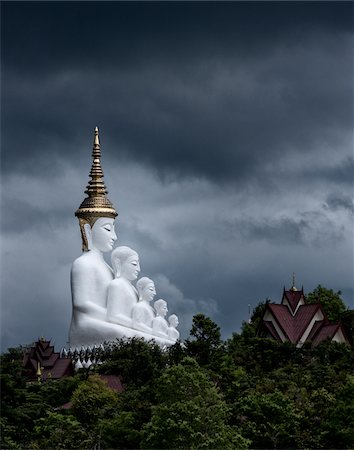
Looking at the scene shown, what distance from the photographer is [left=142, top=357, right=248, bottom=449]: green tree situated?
33438mm

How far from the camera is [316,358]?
44906 millimetres

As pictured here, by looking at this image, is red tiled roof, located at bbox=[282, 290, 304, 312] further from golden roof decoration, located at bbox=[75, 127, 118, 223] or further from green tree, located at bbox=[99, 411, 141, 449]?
green tree, located at bbox=[99, 411, 141, 449]

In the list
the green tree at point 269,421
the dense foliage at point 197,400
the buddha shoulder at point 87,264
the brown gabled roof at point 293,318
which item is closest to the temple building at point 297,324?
the brown gabled roof at point 293,318

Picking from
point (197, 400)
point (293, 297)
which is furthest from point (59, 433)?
point (293, 297)

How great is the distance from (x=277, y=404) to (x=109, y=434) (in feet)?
13.0

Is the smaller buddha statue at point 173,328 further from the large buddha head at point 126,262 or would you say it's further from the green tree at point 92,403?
the green tree at point 92,403

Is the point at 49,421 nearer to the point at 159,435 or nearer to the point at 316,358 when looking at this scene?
the point at 159,435

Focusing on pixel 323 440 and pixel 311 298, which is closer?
pixel 323 440

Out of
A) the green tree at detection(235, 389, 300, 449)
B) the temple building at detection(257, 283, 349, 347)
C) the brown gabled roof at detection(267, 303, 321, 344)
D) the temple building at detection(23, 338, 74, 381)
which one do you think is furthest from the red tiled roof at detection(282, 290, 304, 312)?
the green tree at detection(235, 389, 300, 449)

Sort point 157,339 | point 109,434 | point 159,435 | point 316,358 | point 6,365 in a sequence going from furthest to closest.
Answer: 1. point 157,339
2. point 316,358
3. point 6,365
4. point 109,434
5. point 159,435

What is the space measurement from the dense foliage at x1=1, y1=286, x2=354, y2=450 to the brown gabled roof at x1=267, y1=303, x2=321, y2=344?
5.87ft

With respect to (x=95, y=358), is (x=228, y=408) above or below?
below

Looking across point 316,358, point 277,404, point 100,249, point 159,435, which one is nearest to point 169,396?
point 159,435

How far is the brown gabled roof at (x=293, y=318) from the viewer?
155 feet
